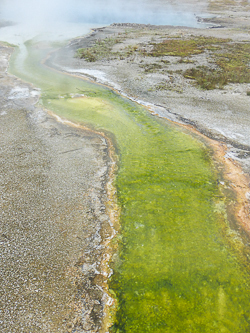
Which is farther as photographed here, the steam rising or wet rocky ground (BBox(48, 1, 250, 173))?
the steam rising

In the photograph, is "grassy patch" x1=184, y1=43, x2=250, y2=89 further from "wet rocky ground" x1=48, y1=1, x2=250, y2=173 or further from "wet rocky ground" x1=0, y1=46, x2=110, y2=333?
"wet rocky ground" x1=0, y1=46, x2=110, y2=333

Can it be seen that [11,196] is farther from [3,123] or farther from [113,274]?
[3,123]

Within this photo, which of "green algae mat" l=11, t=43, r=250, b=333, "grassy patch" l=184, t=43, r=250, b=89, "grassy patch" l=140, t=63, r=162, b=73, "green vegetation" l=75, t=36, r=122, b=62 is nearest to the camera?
"green algae mat" l=11, t=43, r=250, b=333

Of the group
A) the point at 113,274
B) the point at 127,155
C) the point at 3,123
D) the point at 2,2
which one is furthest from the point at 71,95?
the point at 2,2

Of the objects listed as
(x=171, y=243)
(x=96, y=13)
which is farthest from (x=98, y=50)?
(x=96, y=13)

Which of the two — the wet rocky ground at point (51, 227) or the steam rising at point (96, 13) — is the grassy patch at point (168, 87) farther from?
the steam rising at point (96, 13)

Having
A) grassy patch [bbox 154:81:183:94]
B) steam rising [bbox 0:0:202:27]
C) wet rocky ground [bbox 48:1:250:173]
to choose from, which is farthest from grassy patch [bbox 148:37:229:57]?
steam rising [bbox 0:0:202:27]
